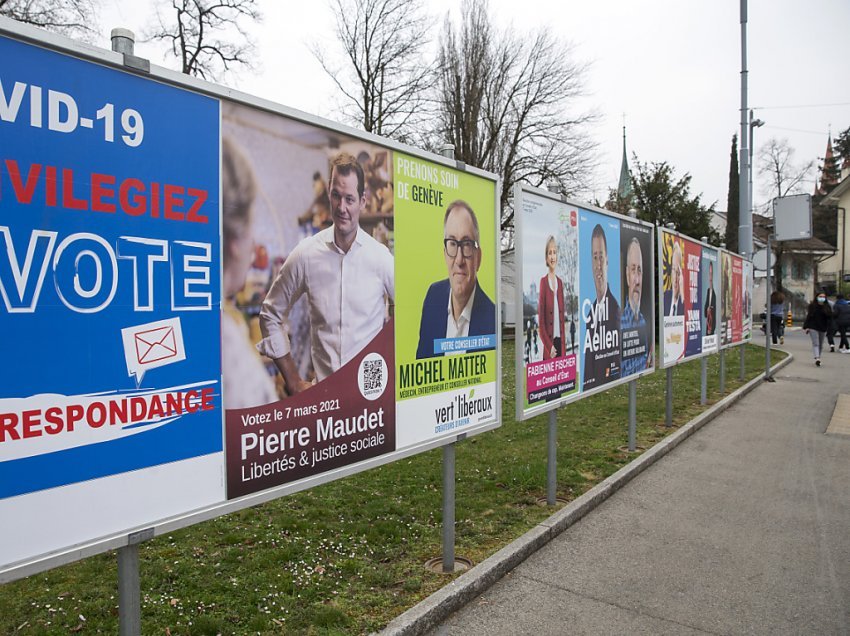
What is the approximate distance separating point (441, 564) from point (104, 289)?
297 cm

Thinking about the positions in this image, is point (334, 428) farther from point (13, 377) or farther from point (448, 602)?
point (13, 377)

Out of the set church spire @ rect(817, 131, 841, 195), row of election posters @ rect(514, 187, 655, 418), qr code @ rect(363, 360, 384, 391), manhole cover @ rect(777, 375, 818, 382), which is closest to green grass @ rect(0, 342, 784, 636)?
row of election posters @ rect(514, 187, 655, 418)

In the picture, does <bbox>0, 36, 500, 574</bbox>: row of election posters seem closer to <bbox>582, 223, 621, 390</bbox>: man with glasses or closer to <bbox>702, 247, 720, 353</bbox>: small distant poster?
<bbox>582, 223, 621, 390</bbox>: man with glasses

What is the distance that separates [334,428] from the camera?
3.33 meters

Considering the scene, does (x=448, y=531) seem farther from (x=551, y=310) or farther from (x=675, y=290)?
(x=675, y=290)

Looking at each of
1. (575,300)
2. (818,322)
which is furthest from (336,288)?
(818,322)

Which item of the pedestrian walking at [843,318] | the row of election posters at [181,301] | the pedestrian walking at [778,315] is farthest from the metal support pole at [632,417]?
the pedestrian walking at [778,315]

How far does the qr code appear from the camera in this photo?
3553 mm

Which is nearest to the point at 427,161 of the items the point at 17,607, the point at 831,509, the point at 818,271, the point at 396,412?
the point at 396,412

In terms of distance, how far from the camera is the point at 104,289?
2289 millimetres

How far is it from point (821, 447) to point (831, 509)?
2813 millimetres

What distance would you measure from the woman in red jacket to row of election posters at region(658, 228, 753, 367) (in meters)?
3.23

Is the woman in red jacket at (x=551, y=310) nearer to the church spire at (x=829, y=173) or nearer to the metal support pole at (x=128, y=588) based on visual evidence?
the metal support pole at (x=128, y=588)

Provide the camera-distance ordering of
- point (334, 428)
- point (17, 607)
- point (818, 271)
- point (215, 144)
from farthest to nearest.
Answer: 1. point (818, 271)
2. point (17, 607)
3. point (334, 428)
4. point (215, 144)
